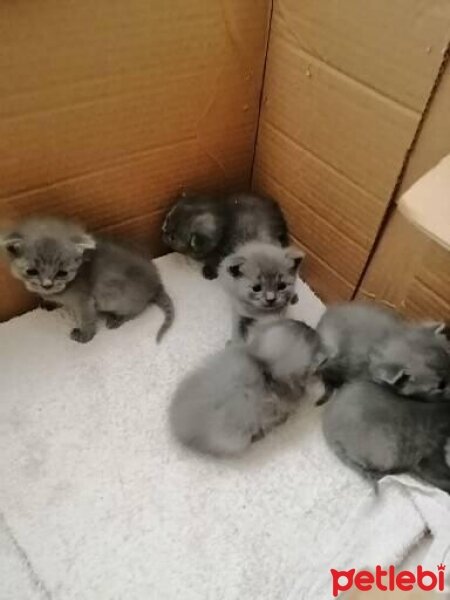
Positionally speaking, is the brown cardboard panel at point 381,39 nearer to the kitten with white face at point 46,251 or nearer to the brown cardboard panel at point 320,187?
the brown cardboard panel at point 320,187

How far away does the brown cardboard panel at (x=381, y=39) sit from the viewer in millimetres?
948

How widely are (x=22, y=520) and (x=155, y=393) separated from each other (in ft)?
1.13

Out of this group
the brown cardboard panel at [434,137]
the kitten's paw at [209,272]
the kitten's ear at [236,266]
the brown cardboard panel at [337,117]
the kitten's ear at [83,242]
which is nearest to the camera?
the brown cardboard panel at [434,137]

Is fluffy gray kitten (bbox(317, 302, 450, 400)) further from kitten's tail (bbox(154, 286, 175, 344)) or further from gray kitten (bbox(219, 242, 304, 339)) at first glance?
kitten's tail (bbox(154, 286, 175, 344))

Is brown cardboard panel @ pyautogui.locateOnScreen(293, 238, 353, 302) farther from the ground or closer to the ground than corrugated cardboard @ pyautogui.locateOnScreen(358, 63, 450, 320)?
closer to the ground

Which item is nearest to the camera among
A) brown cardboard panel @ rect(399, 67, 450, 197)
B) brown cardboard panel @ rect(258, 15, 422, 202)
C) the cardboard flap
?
the cardboard flap

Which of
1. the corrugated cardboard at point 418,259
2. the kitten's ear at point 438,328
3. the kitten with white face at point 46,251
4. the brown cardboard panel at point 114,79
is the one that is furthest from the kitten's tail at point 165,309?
the kitten's ear at point 438,328

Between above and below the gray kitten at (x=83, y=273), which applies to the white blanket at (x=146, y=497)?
below

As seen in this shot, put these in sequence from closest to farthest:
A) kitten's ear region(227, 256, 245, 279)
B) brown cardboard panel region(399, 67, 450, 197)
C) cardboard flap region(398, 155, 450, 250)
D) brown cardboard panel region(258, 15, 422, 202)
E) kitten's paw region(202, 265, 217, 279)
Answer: cardboard flap region(398, 155, 450, 250) < brown cardboard panel region(399, 67, 450, 197) < brown cardboard panel region(258, 15, 422, 202) < kitten's ear region(227, 256, 245, 279) < kitten's paw region(202, 265, 217, 279)

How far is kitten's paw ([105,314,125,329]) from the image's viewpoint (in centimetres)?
136

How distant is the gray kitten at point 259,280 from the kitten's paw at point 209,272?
10cm

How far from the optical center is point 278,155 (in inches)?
54.8

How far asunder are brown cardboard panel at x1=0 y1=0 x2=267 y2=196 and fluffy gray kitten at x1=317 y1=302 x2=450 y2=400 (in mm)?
515

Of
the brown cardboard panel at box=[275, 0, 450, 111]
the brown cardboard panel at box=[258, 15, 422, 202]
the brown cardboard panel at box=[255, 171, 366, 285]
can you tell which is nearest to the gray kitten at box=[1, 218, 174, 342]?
the brown cardboard panel at box=[255, 171, 366, 285]
